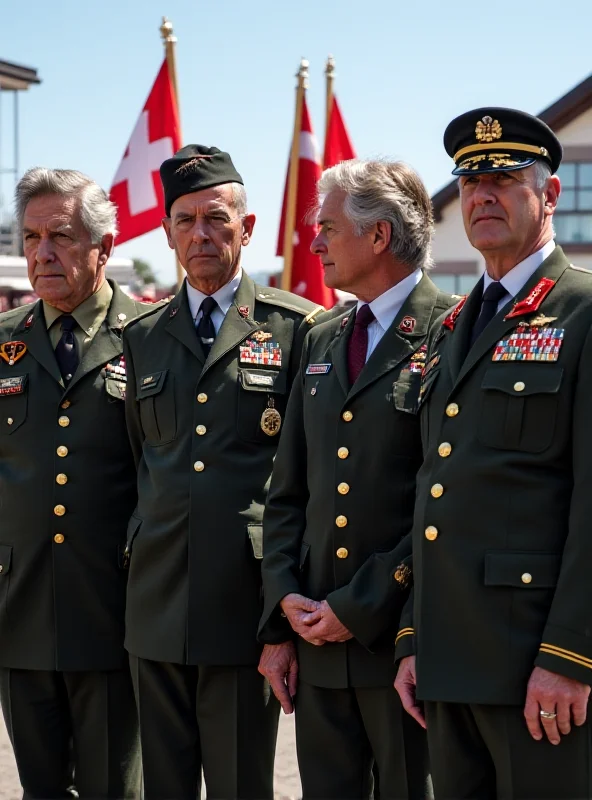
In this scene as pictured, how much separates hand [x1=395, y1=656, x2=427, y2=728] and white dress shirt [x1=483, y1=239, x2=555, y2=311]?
37.7 inches

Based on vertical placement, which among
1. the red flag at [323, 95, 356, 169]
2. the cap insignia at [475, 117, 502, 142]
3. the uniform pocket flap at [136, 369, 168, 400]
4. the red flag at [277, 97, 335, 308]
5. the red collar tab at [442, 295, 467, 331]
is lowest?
the uniform pocket flap at [136, 369, 168, 400]

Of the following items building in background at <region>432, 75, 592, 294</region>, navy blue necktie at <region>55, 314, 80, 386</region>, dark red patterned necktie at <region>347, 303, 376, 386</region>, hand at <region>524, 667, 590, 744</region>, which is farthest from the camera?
building in background at <region>432, 75, 592, 294</region>

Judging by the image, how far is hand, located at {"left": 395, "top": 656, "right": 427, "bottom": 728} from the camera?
2.87 meters

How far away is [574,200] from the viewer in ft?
85.9

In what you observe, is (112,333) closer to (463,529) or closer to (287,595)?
(287,595)

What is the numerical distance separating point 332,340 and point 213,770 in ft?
4.71

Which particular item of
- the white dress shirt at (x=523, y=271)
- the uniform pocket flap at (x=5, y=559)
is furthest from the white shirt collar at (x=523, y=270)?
the uniform pocket flap at (x=5, y=559)

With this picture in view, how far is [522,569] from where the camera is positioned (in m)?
2.61

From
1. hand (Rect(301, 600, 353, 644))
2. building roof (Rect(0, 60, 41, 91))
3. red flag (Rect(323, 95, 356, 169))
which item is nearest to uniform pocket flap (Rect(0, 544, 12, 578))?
hand (Rect(301, 600, 353, 644))

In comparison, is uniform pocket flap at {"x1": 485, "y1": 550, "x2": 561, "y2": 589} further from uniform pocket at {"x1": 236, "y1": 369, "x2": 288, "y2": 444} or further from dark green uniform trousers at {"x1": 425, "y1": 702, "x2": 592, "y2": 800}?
uniform pocket at {"x1": 236, "y1": 369, "x2": 288, "y2": 444}

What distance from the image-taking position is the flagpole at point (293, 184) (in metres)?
8.61

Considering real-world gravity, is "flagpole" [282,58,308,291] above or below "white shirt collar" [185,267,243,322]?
above

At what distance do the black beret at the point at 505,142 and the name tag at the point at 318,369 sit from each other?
0.76 meters

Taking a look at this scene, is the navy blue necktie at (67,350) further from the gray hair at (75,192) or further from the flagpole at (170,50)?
the flagpole at (170,50)
